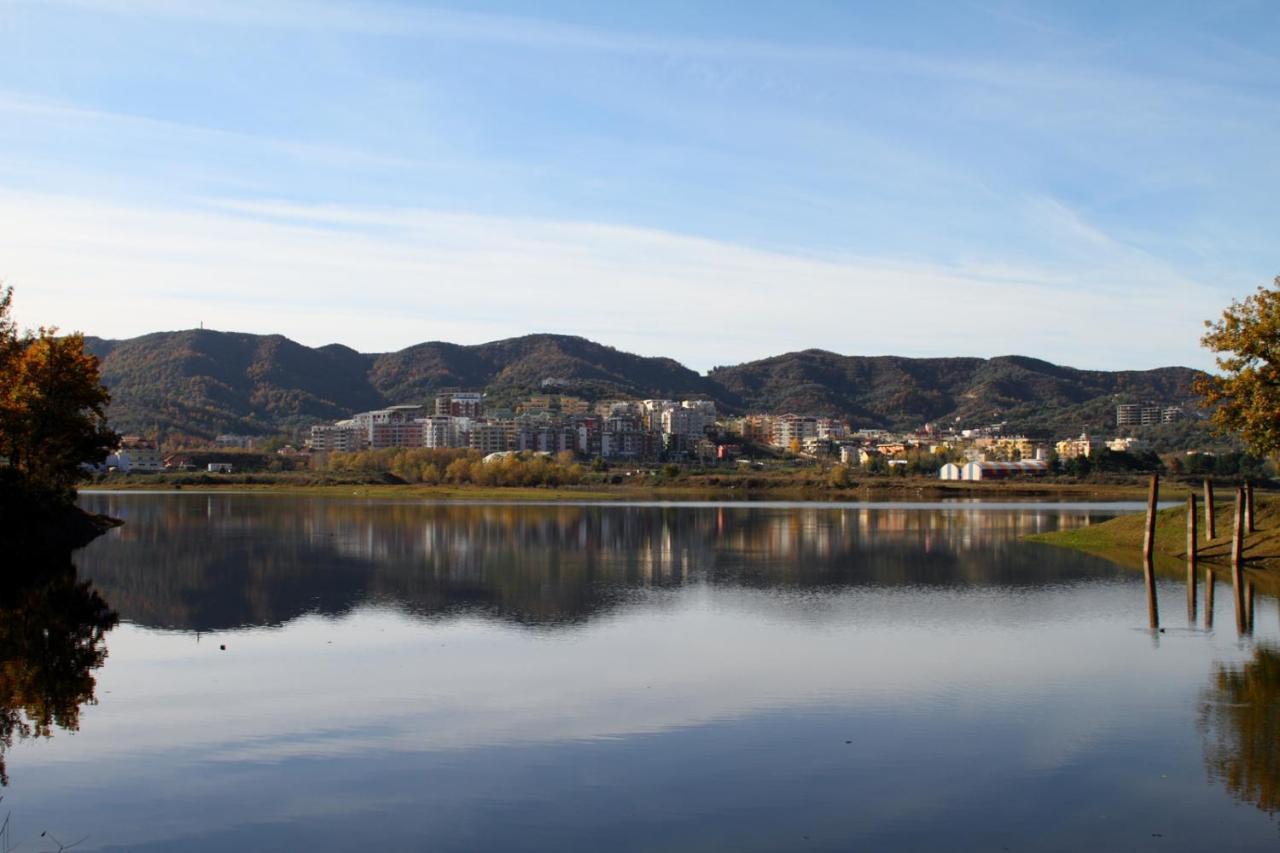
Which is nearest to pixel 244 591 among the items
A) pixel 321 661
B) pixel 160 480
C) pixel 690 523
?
pixel 321 661

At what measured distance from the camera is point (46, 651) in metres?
22.4

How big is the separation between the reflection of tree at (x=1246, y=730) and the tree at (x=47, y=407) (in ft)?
122

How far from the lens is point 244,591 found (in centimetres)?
3338

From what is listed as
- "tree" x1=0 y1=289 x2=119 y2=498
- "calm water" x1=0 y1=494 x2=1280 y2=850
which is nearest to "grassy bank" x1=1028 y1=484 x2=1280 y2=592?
"calm water" x1=0 y1=494 x2=1280 y2=850

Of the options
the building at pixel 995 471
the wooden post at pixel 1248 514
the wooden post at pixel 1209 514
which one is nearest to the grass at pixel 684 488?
the building at pixel 995 471

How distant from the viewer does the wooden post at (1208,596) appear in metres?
27.0

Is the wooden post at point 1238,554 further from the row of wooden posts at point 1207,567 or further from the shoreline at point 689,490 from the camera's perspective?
the shoreline at point 689,490

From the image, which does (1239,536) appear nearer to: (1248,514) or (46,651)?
(1248,514)

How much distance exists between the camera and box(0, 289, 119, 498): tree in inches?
1651

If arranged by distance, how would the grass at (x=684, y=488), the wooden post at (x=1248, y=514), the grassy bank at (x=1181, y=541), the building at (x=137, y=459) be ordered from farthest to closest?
the building at (x=137, y=459) → the grass at (x=684, y=488) → the wooden post at (x=1248, y=514) → the grassy bank at (x=1181, y=541)

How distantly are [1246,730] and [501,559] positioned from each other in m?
30.2

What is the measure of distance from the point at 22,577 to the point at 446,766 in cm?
2508

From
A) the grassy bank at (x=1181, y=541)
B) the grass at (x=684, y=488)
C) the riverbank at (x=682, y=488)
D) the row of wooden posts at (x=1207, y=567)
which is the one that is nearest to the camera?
the row of wooden posts at (x=1207, y=567)

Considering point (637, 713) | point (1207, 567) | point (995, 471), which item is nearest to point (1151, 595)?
point (1207, 567)
